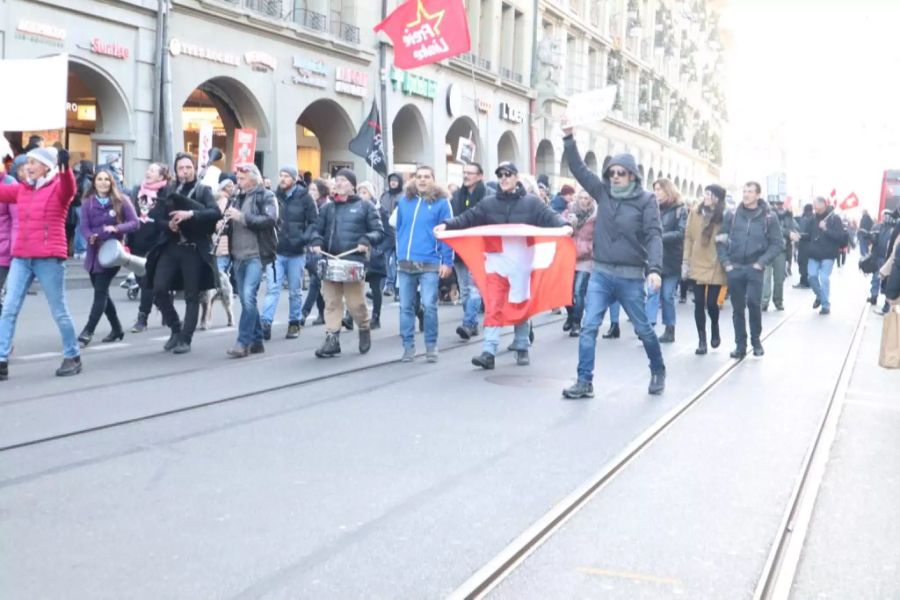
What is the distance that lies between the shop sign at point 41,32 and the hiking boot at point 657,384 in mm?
13317

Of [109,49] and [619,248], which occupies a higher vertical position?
[109,49]

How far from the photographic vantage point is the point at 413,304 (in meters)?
11.1

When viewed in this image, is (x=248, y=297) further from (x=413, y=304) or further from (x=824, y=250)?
(x=824, y=250)

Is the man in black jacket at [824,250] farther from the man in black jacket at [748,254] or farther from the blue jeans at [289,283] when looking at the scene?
the blue jeans at [289,283]

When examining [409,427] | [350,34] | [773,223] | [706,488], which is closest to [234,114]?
[350,34]

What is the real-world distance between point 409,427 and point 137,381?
8.98 ft

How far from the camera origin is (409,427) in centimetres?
761

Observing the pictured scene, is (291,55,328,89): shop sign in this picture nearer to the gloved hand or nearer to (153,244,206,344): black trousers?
(153,244,206,344): black trousers

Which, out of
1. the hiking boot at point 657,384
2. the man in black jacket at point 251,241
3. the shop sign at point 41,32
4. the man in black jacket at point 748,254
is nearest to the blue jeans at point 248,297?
the man in black jacket at point 251,241

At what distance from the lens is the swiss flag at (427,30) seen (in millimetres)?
19188

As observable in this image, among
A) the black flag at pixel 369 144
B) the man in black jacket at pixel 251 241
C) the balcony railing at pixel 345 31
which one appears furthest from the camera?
the balcony railing at pixel 345 31

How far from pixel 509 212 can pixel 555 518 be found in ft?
18.9

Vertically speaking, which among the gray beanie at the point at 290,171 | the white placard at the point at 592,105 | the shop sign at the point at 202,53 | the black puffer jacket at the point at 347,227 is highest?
the shop sign at the point at 202,53

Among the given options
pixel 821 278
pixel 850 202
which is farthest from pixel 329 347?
pixel 850 202
